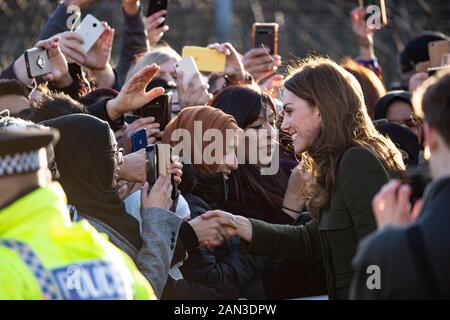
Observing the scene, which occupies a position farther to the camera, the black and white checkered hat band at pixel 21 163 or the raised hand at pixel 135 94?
the raised hand at pixel 135 94

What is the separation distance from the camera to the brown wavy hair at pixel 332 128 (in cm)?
442

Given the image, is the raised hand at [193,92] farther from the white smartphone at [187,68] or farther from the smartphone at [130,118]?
the smartphone at [130,118]

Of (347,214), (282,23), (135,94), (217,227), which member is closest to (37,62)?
(135,94)

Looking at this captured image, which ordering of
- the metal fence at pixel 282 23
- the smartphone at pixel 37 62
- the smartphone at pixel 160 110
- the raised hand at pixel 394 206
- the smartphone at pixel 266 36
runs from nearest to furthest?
the raised hand at pixel 394 206 < the smartphone at pixel 160 110 < the smartphone at pixel 37 62 < the smartphone at pixel 266 36 < the metal fence at pixel 282 23

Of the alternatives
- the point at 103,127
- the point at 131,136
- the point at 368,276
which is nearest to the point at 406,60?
the point at 131,136

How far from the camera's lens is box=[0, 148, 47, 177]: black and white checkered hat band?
8.89ft

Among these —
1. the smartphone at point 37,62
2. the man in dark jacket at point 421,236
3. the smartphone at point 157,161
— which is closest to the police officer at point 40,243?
the man in dark jacket at point 421,236

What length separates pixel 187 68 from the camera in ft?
20.5

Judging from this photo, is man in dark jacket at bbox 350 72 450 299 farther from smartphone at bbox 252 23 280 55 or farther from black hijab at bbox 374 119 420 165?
smartphone at bbox 252 23 280 55

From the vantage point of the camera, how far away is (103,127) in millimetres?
4383

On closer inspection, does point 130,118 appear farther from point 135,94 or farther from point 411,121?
point 411,121

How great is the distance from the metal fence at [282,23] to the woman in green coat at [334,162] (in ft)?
41.9
